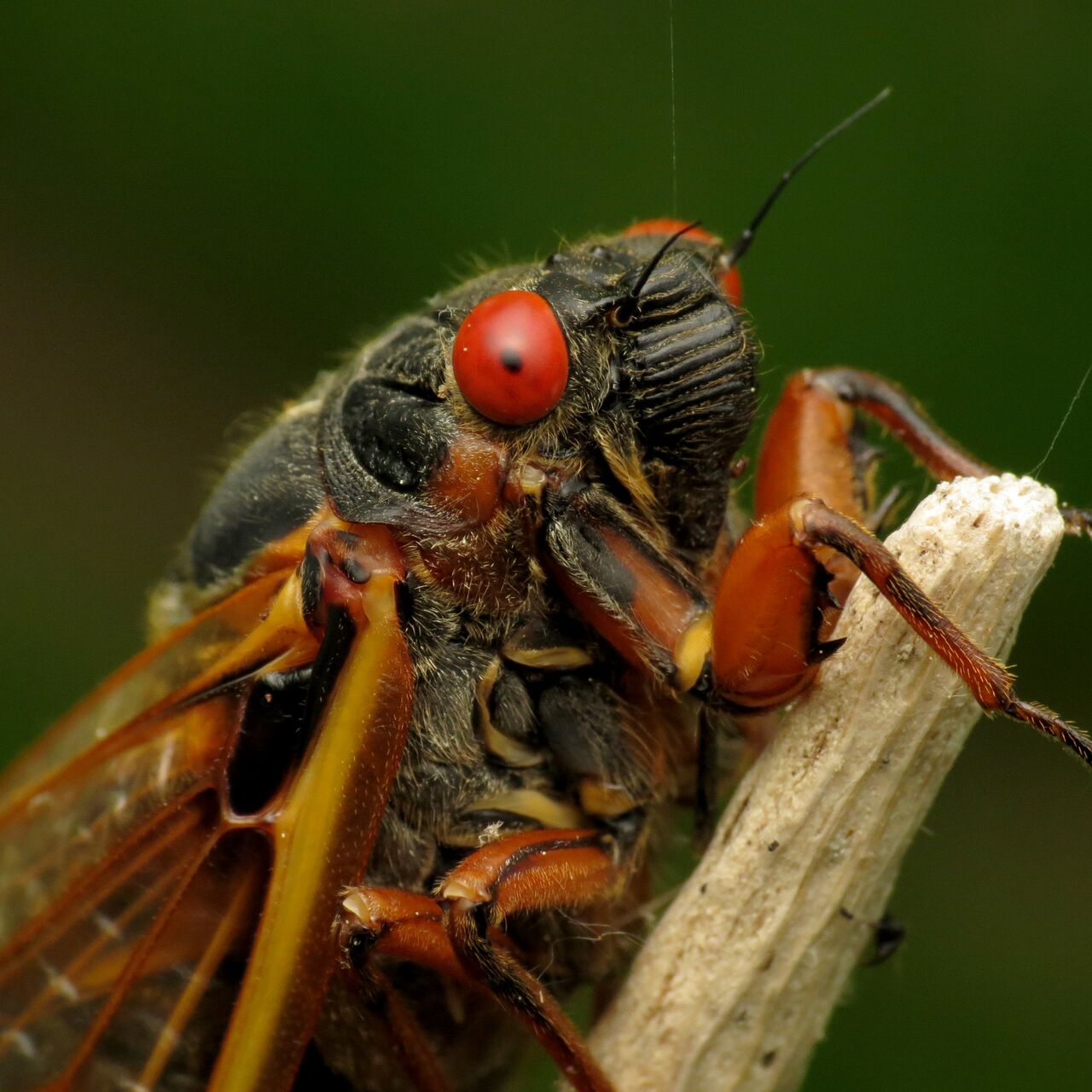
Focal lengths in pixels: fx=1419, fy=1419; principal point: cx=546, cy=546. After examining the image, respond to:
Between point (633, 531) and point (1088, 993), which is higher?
point (633, 531)

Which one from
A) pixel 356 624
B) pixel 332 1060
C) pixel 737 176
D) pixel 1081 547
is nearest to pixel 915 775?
pixel 356 624

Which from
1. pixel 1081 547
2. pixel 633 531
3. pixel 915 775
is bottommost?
pixel 1081 547

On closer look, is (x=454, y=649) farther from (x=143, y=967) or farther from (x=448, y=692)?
(x=143, y=967)

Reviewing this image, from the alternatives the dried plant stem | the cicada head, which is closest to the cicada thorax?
the cicada head

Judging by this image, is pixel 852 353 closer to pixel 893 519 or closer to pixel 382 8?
pixel 893 519

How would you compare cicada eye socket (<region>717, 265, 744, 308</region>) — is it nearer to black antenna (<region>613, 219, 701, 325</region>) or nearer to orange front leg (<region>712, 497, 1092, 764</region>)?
black antenna (<region>613, 219, 701, 325</region>)

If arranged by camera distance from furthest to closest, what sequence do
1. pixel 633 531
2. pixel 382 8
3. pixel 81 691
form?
pixel 81 691 < pixel 382 8 < pixel 633 531
